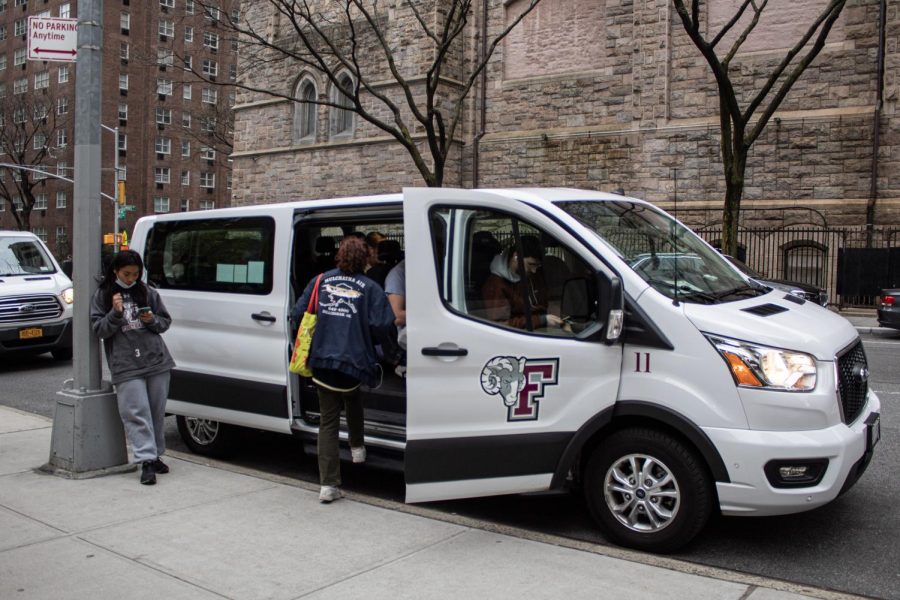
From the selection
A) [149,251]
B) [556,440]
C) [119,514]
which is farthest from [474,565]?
[149,251]

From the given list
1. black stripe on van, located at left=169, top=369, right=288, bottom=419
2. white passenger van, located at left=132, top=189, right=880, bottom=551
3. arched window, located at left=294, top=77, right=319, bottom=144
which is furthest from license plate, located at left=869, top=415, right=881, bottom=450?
arched window, located at left=294, top=77, right=319, bottom=144

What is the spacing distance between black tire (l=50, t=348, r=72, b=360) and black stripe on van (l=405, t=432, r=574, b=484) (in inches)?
370

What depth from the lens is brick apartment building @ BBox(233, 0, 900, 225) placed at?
69.3 feet

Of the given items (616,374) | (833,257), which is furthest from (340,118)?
(616,374)

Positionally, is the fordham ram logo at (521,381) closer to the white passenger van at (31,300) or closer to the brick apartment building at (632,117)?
the white passenger van at (31,300)

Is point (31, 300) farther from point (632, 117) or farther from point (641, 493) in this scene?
point (632, 117)

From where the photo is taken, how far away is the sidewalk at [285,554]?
393 centimetres

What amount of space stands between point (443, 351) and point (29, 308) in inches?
356

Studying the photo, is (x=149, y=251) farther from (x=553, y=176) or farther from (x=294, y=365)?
(x=553, y=176)

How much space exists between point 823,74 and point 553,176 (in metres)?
7.92

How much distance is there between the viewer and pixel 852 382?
179 inches

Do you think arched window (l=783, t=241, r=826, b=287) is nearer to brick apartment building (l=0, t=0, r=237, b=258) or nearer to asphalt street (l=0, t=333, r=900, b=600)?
asphalt street (l=0, t=333, r=900, b=600)

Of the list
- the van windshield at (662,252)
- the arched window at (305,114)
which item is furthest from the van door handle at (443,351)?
the arched window at (305,114)

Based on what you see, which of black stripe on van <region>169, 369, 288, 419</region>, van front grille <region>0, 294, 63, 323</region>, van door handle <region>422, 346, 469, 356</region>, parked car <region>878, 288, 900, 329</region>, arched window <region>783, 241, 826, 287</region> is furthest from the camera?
arched window <region>783, 241, 826, 287</region>
